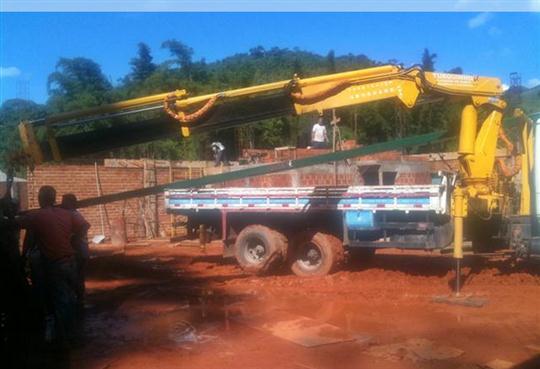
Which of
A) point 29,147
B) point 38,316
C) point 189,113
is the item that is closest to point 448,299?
point 189,113

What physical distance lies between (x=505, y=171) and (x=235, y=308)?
5.05 metres

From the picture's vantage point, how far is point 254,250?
1212 centimetres

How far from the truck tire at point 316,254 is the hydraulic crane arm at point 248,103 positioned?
9.86 feet

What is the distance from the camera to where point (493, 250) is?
1014 cm

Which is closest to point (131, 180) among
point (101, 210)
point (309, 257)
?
point (101, 210)

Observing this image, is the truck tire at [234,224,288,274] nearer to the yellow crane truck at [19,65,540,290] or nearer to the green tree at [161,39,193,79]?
the yellow crane truck at [19,65,540,290]

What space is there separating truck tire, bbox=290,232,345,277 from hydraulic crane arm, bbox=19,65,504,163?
3.00 meters

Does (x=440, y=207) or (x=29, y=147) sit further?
(x=440, y=207)

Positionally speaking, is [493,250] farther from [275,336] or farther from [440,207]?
[275,336]

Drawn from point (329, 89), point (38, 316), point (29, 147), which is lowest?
point (38, 316)

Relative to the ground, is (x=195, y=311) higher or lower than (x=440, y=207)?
lower

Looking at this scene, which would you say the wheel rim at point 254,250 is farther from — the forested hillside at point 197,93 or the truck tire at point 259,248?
the forested hillside at point 197,93

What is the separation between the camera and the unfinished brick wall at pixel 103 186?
1811 centimetres

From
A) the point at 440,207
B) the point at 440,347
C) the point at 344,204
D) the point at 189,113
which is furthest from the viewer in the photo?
the point at 344,204
